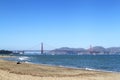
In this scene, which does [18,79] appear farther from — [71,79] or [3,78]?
[71,79]

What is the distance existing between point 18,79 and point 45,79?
243 cm

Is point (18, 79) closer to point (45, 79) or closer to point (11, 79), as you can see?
point (11, 79)

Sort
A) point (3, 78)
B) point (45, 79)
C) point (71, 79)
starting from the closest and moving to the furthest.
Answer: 1. point (3, 78)
2. point (45, 79)
3. point (71, 79)

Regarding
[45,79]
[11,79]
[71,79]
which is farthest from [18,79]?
[71,79]

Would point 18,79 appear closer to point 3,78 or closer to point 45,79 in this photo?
point 3,78

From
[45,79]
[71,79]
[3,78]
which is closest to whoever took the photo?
[3,78]

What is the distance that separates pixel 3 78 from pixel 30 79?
6.40 ft

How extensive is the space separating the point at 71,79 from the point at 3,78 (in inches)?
232

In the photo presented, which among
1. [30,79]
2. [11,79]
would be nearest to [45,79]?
[30,79]

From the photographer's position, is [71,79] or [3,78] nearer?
[3,78]

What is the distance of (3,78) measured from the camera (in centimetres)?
1850

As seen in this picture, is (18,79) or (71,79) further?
(71,79)

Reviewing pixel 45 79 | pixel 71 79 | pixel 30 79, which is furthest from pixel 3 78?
pixel 71 79

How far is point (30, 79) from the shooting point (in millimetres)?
19484
